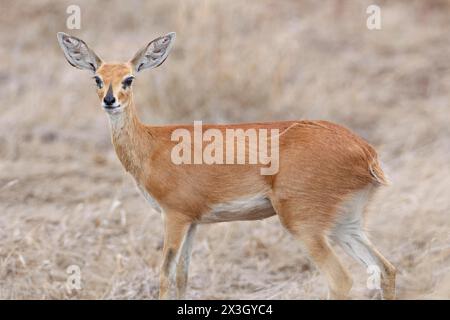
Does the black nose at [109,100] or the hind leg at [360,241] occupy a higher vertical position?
the black nose at [109,100]

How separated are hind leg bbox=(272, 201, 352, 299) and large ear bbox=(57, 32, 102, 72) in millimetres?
1614

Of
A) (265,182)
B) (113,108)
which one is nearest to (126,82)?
(113,108)

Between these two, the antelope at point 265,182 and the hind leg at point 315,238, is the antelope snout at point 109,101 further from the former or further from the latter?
the hind leg at point 315,238

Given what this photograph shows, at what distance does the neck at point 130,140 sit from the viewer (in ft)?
24.2

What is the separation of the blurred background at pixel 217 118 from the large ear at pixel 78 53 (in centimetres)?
207

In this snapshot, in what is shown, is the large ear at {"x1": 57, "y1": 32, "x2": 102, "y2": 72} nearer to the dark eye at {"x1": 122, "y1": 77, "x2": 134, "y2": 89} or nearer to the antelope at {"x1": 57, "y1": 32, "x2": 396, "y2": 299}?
the antelope at {"x1": 57, "y1": 32, "x2": 396, "y2": 299}

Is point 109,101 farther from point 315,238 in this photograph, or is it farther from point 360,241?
point 360,241

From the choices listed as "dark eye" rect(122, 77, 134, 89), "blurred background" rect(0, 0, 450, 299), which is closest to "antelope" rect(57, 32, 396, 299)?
"dark eye" rect(122, 77, 134, 89)

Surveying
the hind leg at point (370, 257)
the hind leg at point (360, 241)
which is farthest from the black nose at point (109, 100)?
the hind leg at point (370, 257)

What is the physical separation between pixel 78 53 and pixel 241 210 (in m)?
1.58

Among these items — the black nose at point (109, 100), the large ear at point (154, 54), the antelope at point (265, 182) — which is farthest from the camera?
the large ear at point (154, 54)

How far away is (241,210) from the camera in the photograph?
720 centimetres

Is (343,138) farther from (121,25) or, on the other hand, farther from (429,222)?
(121,25)

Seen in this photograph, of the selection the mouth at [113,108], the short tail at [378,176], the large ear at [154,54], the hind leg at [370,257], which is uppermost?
the large ear at [154,54]
